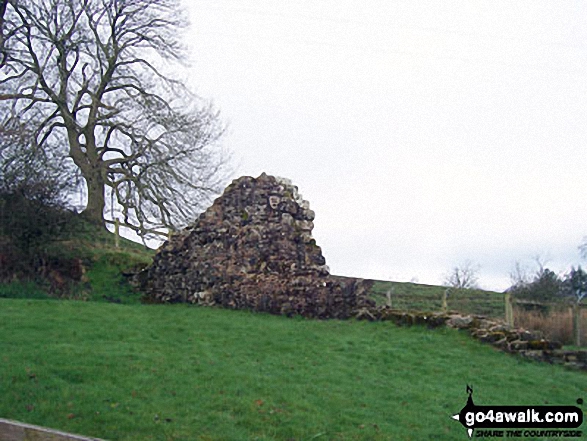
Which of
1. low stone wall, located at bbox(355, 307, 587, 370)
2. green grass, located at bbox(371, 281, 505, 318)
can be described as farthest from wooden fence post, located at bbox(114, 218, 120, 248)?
low stone wall, located at bbox(355, 307, 587, 370)

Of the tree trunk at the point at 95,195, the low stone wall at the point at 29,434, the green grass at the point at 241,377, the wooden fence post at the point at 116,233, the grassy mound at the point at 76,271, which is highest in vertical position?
the tree trunk at the point at 95,195

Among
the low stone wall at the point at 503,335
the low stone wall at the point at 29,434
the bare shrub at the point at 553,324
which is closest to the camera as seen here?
the low stone wall at the point at 29,434

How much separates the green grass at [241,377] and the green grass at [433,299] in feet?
15.2

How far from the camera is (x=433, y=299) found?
1994 centimetres

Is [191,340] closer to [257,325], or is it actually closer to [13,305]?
[257,325]

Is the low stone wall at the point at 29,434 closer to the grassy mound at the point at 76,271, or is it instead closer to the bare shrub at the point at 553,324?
the grassy mound at the point at 76,271

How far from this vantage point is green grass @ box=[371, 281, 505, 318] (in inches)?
794

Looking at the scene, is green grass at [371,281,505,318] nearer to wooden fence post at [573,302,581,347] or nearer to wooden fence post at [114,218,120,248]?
wooden fence post at [573,302,581,347]

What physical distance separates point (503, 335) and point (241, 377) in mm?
7142

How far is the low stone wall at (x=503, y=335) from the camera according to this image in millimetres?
14070

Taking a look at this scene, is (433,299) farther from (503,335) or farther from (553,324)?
(503,335)

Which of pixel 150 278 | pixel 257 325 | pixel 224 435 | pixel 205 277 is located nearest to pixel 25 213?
pixel 150 278

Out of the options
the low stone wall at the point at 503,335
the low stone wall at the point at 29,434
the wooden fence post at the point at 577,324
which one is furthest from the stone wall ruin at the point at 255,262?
the low stone wall at the point at 29,434

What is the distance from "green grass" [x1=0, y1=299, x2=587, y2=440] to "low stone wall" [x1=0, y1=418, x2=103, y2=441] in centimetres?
79
